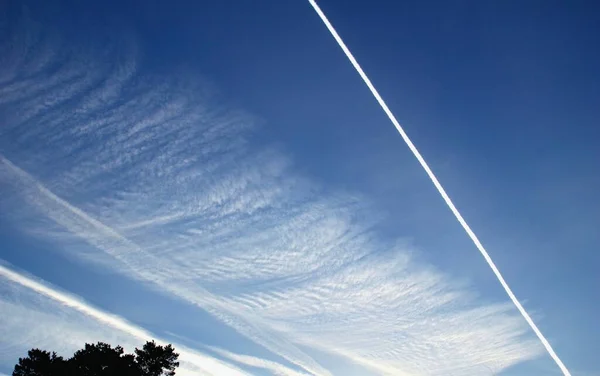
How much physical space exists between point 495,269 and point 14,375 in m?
45.6

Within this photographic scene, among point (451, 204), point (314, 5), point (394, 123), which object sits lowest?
point (451, 204)

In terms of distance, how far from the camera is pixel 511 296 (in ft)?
121

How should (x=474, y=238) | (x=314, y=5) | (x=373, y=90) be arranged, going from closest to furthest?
(x=314, y=5)
(x=373, y=90)
(x=474, y=238)

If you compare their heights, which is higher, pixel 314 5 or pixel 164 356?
pixel 314 5

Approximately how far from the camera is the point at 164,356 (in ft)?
126

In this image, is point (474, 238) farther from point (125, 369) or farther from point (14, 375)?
point (14, 375)

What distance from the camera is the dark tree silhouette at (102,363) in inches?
1368

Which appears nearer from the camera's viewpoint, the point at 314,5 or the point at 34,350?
the point at 314,5

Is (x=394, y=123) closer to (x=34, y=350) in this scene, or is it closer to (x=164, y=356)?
(x=164, y=356)

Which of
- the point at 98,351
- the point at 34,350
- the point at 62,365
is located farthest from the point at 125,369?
the point at 34,350

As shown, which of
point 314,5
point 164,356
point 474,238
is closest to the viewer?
point 314,5

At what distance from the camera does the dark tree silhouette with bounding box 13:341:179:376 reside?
3475 centimetres

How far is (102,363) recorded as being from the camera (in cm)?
3647

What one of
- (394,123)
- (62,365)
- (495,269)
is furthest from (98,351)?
(495,269)
